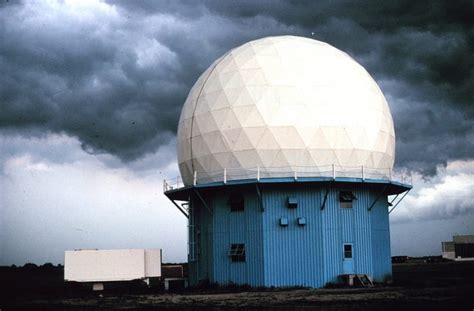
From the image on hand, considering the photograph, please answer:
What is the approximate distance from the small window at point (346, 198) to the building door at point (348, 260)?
1.93 meters

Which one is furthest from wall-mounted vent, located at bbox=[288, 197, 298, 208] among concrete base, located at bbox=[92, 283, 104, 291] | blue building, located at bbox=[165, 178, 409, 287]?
concrete base, located at bbox=[92, 283, 104, 291]

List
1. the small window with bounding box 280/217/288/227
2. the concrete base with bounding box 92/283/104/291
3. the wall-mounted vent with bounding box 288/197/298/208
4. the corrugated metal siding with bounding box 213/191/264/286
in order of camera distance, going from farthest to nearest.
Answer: the concrete base with bounding box 92/283/104/291, the corrugated metal siding with bounding box 213/191/264/286, the wall-mounted vent with bounding box 288/197/298/208, the small window with bounding box 280/217/288/227

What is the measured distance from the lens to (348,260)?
2977 cm

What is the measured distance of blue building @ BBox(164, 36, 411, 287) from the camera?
2916 centimetres

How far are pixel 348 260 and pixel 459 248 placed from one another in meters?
71.9

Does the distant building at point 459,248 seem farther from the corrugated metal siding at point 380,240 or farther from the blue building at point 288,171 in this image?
the blue building at point 288,171

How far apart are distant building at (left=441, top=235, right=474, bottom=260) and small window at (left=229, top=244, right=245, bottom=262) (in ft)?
235

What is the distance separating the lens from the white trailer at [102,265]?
33.8 m

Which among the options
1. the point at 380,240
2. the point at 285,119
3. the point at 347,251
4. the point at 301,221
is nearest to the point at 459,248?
the point at 380,240

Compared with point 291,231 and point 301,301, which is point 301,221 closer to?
point 291,231

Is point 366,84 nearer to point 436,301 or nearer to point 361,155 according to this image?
point 361,155

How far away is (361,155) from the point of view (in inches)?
1198

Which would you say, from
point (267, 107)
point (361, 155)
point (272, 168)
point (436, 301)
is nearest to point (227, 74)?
point (267, 107)

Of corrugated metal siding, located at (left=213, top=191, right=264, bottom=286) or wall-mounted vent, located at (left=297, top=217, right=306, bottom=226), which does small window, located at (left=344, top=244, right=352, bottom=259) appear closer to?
wall-mounted vent, located at (left=297, top=217, right=306, bottom=226)
